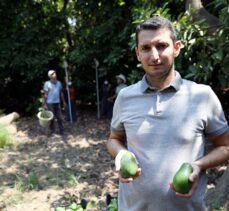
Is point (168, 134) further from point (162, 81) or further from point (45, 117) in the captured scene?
point (45, 117)

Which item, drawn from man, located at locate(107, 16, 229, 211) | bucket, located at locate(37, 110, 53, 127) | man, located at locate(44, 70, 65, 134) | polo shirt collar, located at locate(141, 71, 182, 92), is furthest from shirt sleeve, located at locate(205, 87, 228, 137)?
man, located at locate(44, 70, 65, 134)

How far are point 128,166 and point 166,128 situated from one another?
0.72 feet

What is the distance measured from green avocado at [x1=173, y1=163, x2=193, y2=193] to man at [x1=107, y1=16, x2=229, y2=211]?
3cm

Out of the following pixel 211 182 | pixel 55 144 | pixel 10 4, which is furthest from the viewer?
pixel 10 4

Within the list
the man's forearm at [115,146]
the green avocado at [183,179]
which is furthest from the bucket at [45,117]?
the green avocado at [183,179]

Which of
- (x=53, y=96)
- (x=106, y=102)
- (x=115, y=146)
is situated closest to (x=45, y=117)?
(x=53, y=96)

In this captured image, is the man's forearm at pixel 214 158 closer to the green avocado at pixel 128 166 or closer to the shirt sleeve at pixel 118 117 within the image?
the green avocado at pixel 128 166

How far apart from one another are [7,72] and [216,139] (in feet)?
36.0

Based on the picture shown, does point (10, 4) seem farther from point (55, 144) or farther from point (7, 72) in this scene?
point (55, 144)

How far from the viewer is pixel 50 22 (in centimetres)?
1158

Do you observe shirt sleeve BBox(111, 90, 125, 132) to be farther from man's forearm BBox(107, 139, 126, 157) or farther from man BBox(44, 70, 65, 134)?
man BBox(44, 70, 65, 134)

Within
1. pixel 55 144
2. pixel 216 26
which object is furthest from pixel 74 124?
pixel 216 26

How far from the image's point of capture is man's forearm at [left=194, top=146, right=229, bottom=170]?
4.93 ft

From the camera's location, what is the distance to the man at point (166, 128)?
1.49m
